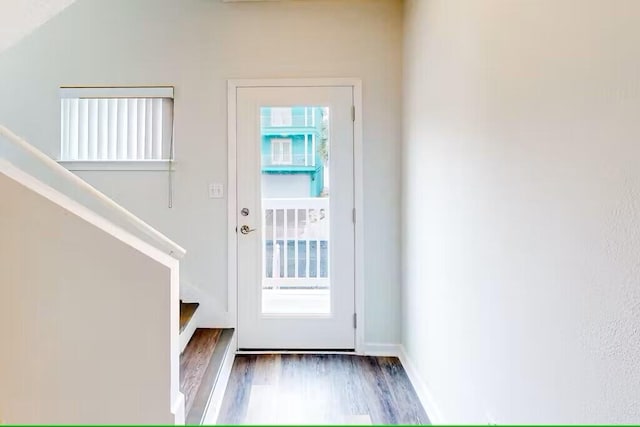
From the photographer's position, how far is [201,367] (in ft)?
7.93

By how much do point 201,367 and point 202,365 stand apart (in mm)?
27

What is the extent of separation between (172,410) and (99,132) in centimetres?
220

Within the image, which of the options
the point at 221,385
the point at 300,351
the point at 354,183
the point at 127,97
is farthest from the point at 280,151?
the point at 221,385

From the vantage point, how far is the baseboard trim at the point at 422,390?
2.17 meters

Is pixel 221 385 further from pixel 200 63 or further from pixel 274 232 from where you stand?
pixel 200 63

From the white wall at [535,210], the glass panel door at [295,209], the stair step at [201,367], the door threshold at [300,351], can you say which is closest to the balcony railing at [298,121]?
the glass panel door at [295,209]

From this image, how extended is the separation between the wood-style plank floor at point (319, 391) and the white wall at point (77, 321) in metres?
0.68

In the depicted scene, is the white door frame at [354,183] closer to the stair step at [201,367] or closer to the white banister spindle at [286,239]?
the stair step at [201,367]

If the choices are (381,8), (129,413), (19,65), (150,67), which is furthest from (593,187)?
(19,65)

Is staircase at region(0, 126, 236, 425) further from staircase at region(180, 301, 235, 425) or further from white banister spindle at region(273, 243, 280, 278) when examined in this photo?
white banister spindle at region(273, 243, 280, 278)

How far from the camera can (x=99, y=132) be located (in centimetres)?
301

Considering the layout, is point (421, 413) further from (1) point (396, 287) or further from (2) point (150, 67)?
(2) point (150, 67)

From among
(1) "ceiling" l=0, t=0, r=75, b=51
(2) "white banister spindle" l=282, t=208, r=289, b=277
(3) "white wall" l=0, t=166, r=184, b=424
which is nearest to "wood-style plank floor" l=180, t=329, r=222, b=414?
(3) "white wall" l=0, t=166, r=184, b=424

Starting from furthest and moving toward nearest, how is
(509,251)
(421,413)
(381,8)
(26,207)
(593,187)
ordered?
(381,8)
(421,413)
(26,207)
(509,251)
(593,187)
